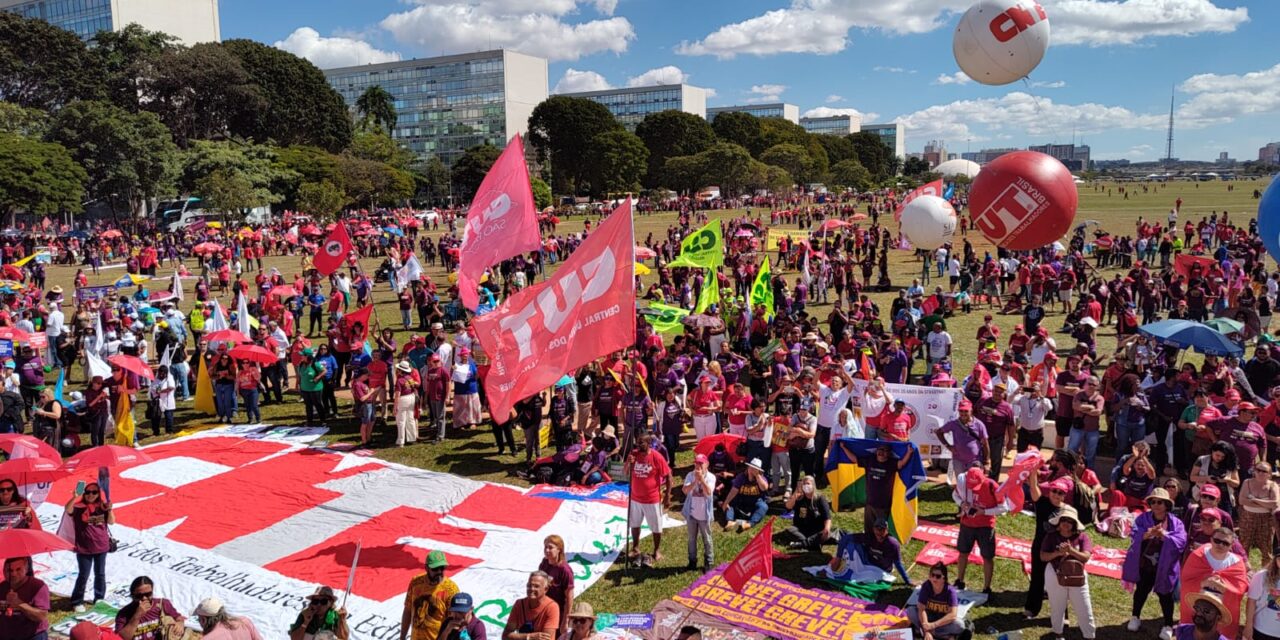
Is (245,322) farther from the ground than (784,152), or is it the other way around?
(784,152)

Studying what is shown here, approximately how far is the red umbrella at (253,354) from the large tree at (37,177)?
44664 millimetres

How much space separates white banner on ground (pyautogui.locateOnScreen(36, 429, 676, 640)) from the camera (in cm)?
902

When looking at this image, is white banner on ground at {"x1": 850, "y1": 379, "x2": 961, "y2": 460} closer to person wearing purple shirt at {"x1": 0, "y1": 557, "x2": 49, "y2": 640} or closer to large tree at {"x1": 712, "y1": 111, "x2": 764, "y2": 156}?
person wearing purple shirt at {"x1": 0, "y1": 557, "x2": 49, "y2": 640}

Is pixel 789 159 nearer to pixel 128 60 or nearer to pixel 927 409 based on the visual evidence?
pixel 128 60

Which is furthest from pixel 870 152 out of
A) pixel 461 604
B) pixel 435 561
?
pixel 461 604

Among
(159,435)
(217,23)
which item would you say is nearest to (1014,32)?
(159,435)

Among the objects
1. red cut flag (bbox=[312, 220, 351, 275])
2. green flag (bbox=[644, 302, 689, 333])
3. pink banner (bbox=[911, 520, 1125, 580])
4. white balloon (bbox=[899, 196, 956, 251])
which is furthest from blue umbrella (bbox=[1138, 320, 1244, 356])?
red cut flag (bbox=[312, 220, 351, 275])

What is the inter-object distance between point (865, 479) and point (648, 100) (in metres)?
166

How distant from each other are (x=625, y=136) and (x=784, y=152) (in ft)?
58.8

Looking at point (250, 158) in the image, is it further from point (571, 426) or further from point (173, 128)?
point (571, 426)

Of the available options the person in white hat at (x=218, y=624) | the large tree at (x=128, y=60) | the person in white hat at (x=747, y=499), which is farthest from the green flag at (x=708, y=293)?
the large tree at (x=128, y=60)

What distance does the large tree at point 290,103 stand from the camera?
81.7m

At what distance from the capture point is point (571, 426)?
13.0m

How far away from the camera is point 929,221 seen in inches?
870
